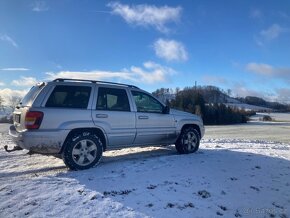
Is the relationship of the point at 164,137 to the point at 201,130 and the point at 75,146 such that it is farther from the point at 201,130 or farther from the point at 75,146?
the point at 75,146

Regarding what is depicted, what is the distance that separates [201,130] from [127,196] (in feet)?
15.0

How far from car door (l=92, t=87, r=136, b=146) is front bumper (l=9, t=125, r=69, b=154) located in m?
0.90

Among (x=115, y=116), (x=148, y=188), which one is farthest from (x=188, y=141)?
(x=148, y=188)

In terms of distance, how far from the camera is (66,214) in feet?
16.0

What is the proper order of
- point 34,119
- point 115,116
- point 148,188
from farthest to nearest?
point 115,116 → point 34,119 → point 148,188

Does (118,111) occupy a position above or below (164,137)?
above

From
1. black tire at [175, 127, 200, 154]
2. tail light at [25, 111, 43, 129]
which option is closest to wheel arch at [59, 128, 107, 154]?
tail light at [25, 111, 43, 129]

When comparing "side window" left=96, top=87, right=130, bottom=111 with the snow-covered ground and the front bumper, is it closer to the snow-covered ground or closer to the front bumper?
the front bumper

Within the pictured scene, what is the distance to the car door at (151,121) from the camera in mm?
8211

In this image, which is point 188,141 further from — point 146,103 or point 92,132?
point 92,132

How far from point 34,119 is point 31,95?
0.78 m

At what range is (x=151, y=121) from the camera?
841cm

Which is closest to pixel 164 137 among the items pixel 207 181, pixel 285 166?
pixel 207 181

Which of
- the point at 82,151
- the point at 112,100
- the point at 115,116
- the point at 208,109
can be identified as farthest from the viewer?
the point at 208,109
